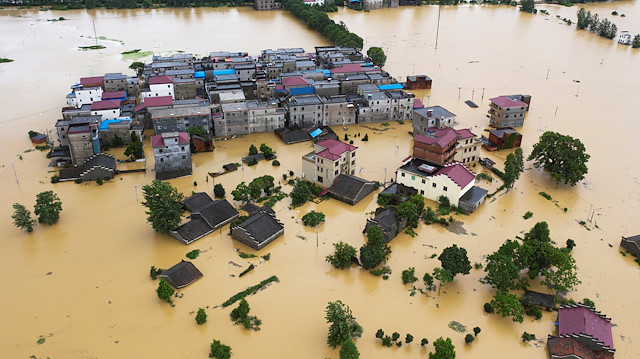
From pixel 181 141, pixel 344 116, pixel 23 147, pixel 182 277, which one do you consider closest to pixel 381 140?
pixel 344 116

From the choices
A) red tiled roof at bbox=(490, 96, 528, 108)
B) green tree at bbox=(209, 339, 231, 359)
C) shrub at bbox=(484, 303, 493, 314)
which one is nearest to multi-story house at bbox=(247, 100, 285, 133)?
red tiled roof at bbox=(490, 96, 528, 108)

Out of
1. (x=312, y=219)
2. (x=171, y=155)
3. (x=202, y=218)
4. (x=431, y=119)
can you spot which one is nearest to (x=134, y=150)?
(x=171, y=155)

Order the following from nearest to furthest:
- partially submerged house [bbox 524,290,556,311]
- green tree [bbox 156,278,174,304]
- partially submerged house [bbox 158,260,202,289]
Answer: partially submerged house [bbox 524,290,556,311]
green tree [bbox 156,278,174,304]
partially submerged house [bbox 158,260,202,289]

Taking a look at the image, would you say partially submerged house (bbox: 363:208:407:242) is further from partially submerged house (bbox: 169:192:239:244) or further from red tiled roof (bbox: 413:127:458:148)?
partially submerged house (bbox: 169:192:239:244)

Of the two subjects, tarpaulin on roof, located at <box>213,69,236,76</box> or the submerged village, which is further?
tarpaulin on roof, located at <box>213,69,236,76</box>

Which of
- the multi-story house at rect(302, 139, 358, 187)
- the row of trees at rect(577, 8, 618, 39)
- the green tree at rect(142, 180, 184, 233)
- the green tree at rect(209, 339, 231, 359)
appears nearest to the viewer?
the green tree at rect(209, 339, 231, 359)

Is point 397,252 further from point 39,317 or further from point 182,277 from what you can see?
point 39,317

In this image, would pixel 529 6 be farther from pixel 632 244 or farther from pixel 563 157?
pixel 632 244
